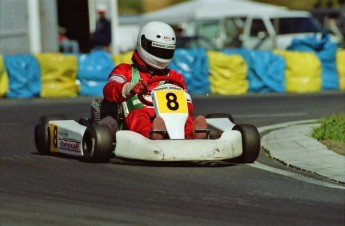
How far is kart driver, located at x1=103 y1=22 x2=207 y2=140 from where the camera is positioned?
1042 cm

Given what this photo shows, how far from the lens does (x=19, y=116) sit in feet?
54.1

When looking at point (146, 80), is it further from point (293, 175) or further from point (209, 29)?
point (209, 29)

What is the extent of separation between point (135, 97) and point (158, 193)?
2.40 metres

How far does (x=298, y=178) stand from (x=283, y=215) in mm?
2038

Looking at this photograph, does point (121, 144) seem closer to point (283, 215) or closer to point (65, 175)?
point (65, 175)

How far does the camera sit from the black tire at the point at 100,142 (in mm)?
10219

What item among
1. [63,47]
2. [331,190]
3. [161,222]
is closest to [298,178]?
[331,190]

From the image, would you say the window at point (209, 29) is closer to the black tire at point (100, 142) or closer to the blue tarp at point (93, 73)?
the blue tarp at point (93, 73)

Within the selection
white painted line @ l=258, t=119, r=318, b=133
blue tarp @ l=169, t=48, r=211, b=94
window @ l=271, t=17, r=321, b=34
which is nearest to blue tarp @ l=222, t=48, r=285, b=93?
blue tarp @ l=169, t=48, r=211, b=94

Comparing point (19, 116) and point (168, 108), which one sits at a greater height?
point (168, 108)

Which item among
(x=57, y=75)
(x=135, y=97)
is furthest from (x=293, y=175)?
(x=57, y=75)

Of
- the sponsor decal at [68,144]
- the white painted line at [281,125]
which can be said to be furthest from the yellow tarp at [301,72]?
the sponsor decal at [68,144]

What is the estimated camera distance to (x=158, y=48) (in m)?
11.1

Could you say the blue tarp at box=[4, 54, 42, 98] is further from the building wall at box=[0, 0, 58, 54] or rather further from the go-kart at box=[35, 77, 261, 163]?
the go-kart at box=[35, 77, 261, 163]
